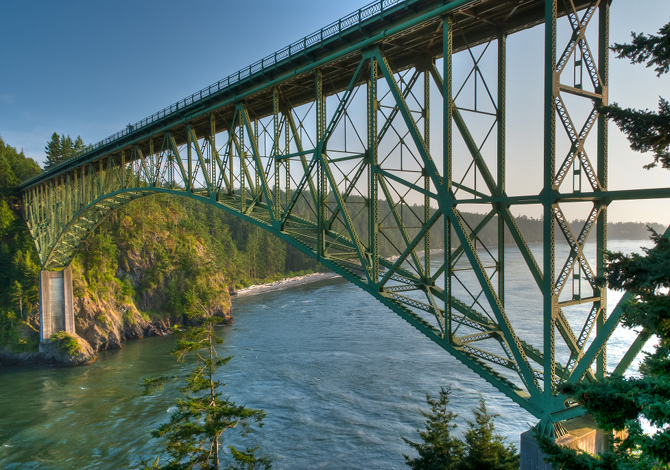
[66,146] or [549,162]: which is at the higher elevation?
[66,146]

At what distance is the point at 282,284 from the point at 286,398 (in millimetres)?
59789

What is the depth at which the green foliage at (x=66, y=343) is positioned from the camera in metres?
37.4

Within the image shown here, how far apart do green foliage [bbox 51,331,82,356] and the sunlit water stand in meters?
1.97

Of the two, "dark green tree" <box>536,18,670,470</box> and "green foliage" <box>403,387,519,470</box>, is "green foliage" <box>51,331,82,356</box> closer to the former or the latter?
"green foliage" <box>403,387,519,470</box>

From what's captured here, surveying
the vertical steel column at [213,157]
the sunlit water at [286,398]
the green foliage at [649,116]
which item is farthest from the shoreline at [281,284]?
the green foliage at [649,116]

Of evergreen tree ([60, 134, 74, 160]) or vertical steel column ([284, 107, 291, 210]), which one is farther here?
evergreen tree ([60, 134, 74, 160])

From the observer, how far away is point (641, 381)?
4.92 m

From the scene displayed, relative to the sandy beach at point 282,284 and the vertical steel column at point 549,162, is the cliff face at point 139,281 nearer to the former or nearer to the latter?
the sandy beach at point 282,284

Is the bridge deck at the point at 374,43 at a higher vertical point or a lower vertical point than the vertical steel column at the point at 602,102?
higher

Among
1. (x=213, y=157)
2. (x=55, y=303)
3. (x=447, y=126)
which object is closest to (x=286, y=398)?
(x=213, y=157)

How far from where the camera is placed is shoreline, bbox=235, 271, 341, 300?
77.3 meters

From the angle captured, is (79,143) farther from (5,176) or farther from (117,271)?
(117,271)

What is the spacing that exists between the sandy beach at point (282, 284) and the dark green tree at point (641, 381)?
7122 centimetres

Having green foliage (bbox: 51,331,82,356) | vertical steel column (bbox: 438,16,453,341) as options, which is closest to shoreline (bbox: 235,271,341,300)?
green foliage (bbox: 51,331,82,356)
